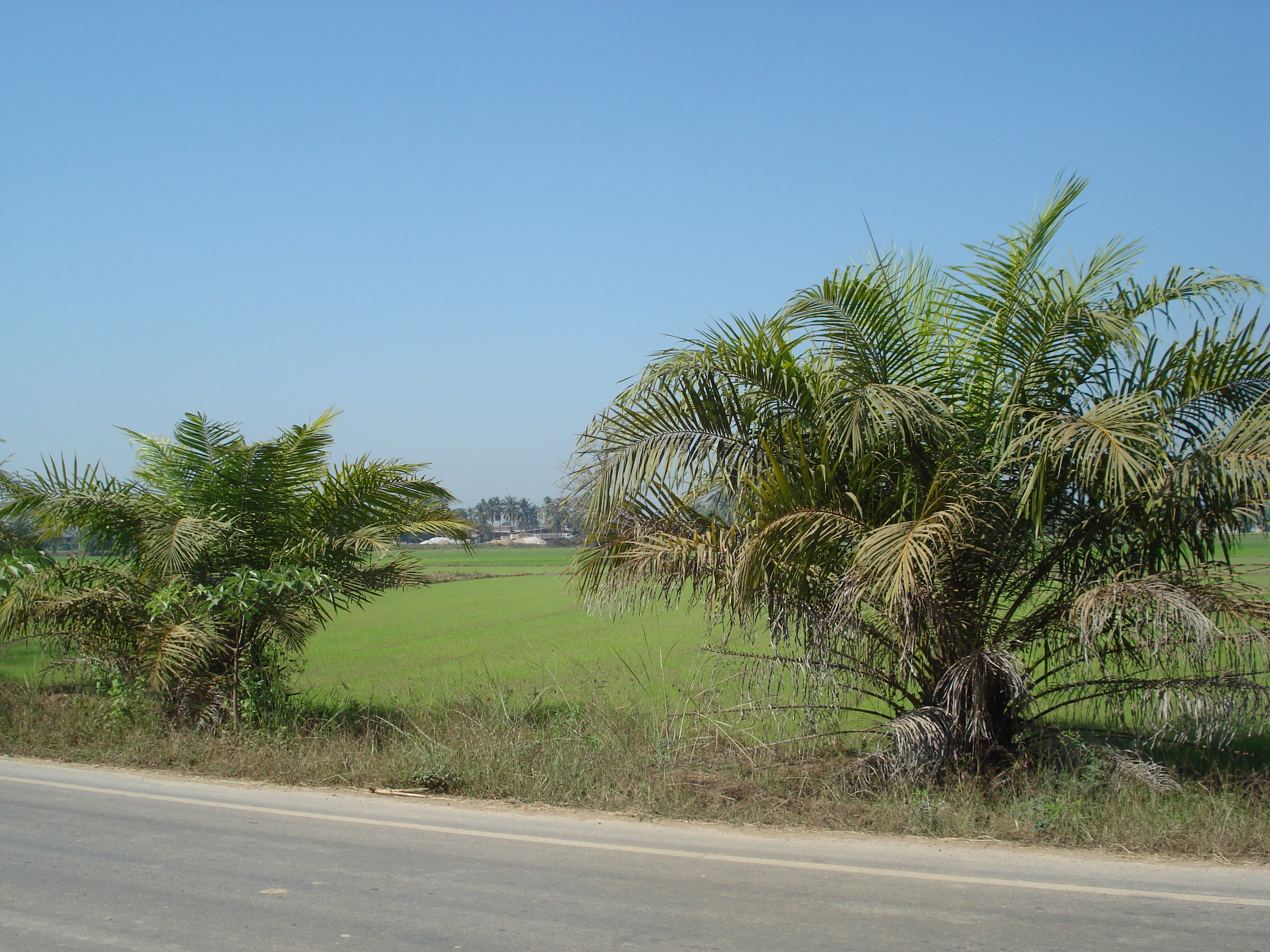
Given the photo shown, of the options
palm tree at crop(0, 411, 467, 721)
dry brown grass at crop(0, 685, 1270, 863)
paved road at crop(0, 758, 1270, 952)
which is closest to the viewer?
paved road at crop(0, 758, 1270, 952)

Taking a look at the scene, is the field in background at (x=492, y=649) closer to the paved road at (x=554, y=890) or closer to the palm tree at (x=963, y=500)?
the palm tree at (x=963, y=500)

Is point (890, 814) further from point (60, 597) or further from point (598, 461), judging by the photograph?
point (60, 597)

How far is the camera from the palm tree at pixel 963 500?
20.7 ft

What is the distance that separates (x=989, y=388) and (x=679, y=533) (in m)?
2.68

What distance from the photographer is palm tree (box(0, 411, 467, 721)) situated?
9391mm

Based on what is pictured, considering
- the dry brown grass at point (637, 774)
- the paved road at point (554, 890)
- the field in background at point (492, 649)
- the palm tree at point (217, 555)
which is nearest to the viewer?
the paved road at point (554, 890)

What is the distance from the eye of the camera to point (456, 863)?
5574 millimetres

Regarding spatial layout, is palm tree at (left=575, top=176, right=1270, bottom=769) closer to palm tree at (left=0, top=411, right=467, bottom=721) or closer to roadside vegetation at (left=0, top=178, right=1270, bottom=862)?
roadside vegetation at (left=0, top=178, right=1270, bottom=862)

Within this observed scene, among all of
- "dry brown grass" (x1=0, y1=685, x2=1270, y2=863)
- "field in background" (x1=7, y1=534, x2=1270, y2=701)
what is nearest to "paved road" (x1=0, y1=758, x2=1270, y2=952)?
"dry brown grass" (x1=0, y1=685, x2=1270, y2=863)

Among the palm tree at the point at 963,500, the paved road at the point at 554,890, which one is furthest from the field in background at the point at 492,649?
the paved road at the point at 554,890

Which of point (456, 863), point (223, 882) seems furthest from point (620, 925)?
point (223, 882)

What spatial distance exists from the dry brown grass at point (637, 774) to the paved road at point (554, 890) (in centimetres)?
36

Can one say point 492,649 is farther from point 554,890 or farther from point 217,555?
point 554,890

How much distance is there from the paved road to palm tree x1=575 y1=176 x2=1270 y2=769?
1.51 metres
